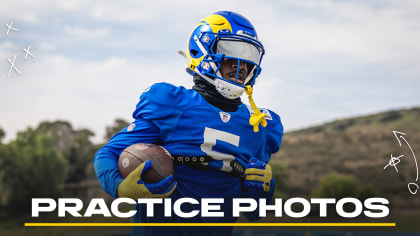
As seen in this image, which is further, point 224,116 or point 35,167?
point 35,167

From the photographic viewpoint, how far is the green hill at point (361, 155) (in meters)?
33.7

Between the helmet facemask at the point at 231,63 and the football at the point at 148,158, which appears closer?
the football at the point at 148,158

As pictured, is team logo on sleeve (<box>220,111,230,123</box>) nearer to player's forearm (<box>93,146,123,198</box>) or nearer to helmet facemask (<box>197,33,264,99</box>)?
helmet facemask (<box>197,33,264,99</box>)

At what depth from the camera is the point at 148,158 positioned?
3.16m

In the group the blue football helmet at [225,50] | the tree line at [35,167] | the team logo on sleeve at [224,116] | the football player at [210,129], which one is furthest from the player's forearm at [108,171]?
the tree line at [35,167]

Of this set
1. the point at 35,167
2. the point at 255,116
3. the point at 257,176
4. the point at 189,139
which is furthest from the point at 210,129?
the point at 35,167

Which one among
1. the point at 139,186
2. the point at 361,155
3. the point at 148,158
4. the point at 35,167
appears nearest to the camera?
the point at 139,186

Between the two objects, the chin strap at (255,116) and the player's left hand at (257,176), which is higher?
the chin strap at (255,116)

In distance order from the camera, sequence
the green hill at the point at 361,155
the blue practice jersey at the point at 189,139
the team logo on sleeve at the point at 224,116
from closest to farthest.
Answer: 1. the blue practice jersey at the point at 189,139
2. the team logo on sleeve at the point at 224,116
3. the green hill at the point at 361,155

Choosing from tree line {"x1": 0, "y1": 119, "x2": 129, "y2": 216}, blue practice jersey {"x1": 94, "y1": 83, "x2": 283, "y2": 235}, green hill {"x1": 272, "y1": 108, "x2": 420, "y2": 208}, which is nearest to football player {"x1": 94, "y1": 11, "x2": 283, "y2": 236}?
blue practice jersey {"x1": 94, "y1": 83, "x2": 283, "y2": 235}

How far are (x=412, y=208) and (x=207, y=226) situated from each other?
3069cm

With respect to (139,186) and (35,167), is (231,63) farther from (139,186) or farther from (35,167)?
(35,167)

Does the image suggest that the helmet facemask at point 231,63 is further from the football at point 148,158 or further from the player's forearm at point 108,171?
the player's forearm at point 108,171

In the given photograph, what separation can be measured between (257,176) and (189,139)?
0.57 m
